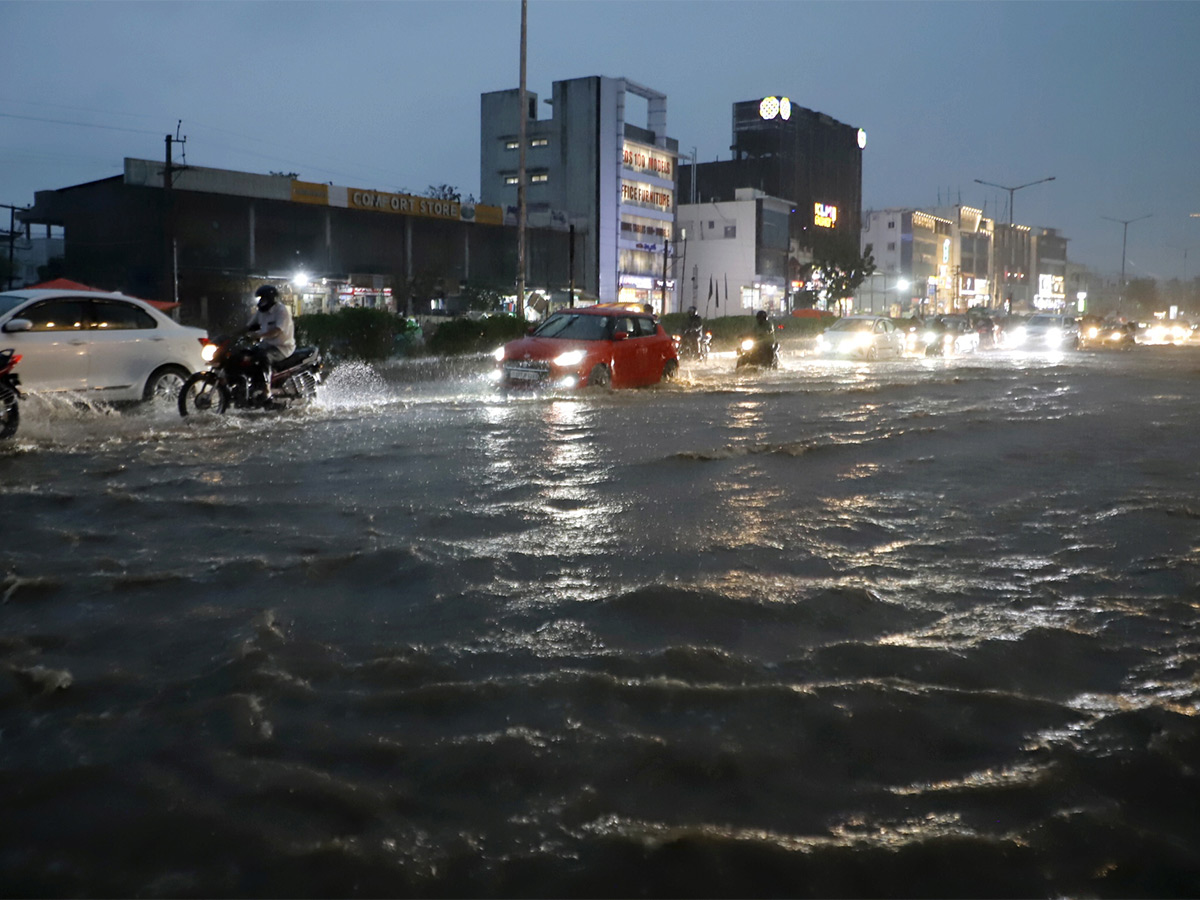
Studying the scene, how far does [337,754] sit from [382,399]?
13.5m

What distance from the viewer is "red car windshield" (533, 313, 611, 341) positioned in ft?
58.7

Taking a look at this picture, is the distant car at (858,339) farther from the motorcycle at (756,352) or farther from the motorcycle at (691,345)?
the motorcycle at (756,352)

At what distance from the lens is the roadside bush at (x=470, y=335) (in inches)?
1072

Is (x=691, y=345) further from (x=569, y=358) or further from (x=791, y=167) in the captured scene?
(x=791, y=167)

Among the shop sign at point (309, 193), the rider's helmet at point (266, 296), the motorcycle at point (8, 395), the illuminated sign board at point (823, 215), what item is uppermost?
the illuminated sign board at point (823, 215)

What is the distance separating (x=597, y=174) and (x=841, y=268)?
2110cm

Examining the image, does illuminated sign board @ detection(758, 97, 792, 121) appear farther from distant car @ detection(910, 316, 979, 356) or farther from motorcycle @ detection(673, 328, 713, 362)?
motorcycle @ detection(673, 328, 713, 362)

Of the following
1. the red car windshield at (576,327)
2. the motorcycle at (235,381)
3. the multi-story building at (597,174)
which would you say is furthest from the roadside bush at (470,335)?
the multi-story building at (597,174)

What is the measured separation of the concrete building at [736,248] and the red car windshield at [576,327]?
69930mm

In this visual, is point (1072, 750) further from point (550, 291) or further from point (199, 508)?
point (550, 291)

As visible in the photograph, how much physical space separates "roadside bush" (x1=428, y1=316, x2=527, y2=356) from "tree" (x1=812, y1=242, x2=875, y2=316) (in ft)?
196

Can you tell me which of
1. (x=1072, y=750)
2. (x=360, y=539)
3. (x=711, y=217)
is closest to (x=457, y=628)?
(x=360, y=539)

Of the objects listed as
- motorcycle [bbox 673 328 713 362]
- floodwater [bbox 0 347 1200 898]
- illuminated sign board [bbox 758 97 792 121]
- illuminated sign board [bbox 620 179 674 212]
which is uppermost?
illuminated sign board [bbox 758 97 792 121]

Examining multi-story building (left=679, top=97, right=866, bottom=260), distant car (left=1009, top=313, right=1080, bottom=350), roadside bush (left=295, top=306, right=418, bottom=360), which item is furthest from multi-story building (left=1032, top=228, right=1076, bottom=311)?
roadside bush (left=295, top=306, right=418, bottom=360)
